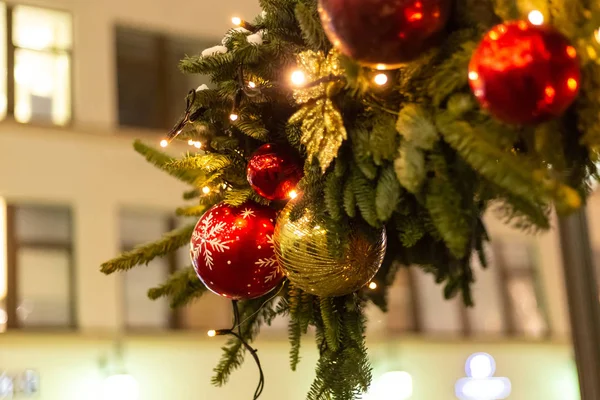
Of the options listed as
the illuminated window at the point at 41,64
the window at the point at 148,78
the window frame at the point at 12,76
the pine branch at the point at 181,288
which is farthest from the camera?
the window at the point at 148,78

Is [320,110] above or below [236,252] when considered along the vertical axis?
above

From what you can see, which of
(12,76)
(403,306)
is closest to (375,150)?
(12,76)

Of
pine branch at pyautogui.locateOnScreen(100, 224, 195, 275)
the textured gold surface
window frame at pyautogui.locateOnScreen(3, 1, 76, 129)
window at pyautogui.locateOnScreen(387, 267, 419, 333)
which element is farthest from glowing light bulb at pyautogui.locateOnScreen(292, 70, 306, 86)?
window at pyautogui.locateOnScreen(387, 267, 419, 333)

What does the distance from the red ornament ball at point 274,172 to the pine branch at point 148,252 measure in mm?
311

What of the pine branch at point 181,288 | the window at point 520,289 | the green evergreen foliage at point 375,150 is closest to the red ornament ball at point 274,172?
the green evergreen foliage at point 375,150

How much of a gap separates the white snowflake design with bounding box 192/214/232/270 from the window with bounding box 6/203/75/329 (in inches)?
194

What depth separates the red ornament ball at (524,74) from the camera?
2.53 ft

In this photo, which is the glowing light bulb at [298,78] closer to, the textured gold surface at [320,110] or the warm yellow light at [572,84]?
the textured gold surface at [320,110]

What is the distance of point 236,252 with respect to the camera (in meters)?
1.17

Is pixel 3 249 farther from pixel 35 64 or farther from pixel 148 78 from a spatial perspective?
pixel 148 78

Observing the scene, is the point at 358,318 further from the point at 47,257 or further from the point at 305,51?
the point at 47,257

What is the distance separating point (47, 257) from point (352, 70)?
5.46m

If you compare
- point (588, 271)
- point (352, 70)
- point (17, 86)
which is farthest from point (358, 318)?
point (17, 86)

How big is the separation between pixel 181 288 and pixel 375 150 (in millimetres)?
661
